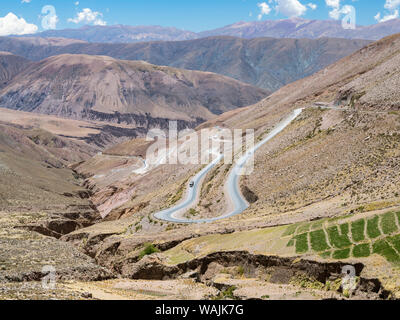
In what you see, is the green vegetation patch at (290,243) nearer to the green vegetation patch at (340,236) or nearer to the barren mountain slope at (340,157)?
the green vegetation patch at (340,236)

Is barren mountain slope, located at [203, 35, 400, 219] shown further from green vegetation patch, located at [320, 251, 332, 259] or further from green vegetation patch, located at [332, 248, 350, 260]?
green vegetation patch, located at [320, 251, 332, 259]

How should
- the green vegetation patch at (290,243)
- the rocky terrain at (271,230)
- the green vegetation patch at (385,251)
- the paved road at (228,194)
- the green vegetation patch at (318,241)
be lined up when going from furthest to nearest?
the paved road at (228,194) < the green vegetation patch at (290,243) < the green vegetation patch at (318,241) < the rocky terrain at (271,230) < the green vegetation patch at (385,251)

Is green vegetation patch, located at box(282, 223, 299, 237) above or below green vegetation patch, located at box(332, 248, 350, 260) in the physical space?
above

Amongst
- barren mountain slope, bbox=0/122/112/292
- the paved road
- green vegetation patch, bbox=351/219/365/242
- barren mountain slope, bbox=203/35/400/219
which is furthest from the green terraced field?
the paved road

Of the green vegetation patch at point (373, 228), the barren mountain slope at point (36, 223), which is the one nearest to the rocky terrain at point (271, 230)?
the green vegetation patch at point (373, 228)

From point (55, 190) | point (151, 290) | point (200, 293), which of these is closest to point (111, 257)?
point (151, 290)

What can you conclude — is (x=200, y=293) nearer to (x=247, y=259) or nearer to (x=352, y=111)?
(x=247, y=259)
